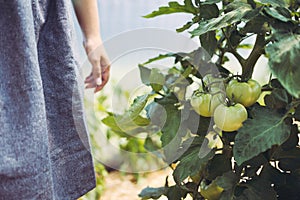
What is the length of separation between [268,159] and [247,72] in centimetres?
17

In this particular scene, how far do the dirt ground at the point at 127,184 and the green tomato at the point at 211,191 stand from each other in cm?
89

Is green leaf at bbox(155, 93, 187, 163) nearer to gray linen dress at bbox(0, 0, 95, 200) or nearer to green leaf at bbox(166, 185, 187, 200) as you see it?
green leaf at bbox(166, 185, 187, 200)

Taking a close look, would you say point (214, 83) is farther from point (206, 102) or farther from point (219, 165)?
point (219, 165)

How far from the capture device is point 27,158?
2.30 ft

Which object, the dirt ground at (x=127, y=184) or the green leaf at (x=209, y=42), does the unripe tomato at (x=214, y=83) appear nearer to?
the green leaf at (x=209, y=42)

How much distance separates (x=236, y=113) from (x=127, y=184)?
1.19 metres

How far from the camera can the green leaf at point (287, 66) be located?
2.05ft

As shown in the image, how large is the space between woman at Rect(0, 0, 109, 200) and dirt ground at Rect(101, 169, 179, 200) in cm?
91

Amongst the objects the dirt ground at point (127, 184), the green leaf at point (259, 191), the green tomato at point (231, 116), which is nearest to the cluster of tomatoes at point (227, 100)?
the green tomato at point (231, 116)

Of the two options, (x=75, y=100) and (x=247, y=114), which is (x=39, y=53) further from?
(x=247, y=114)

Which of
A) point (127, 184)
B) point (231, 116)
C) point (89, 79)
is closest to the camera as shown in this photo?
point (231, 116)

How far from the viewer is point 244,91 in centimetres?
78

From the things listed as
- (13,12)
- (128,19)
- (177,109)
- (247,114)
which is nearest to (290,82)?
(247,114)

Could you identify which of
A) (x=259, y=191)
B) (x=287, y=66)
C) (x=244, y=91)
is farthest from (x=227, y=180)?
(x=287, y=66)
